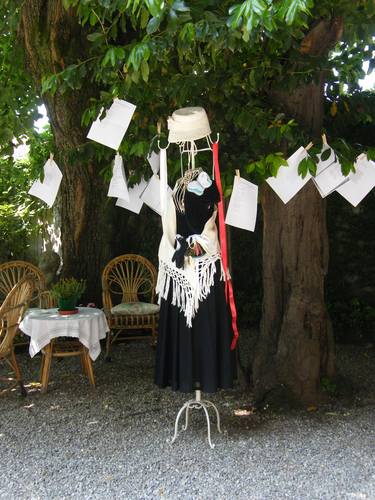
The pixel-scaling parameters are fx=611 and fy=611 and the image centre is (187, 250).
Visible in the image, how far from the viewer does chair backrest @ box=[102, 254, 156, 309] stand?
5.39 m

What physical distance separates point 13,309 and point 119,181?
1.10m

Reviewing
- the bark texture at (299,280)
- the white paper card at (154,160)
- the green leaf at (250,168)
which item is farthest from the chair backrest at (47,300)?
the green leaf at (250,168)

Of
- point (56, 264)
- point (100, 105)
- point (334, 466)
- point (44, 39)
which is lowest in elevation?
point (334, 466)

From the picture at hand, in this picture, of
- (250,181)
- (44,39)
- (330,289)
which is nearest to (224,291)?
(250,181)

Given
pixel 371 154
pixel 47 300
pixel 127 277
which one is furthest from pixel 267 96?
pixel 47 300

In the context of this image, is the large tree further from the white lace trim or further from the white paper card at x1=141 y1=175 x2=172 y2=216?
the white lace trim

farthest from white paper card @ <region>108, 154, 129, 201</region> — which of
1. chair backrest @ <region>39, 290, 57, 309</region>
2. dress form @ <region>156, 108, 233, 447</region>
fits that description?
chair backrest @ <region>39, 290, 57, 309</region>

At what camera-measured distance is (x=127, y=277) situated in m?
5.70

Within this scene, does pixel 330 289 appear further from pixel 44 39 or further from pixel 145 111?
pixel 44 39

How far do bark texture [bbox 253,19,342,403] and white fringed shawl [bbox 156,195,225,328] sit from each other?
83 cm

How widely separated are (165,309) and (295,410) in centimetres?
114

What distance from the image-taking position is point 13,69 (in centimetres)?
522

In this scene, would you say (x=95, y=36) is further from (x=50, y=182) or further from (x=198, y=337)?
(x=198, y=337)

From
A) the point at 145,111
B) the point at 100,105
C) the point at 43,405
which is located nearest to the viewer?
the point at 100,105
